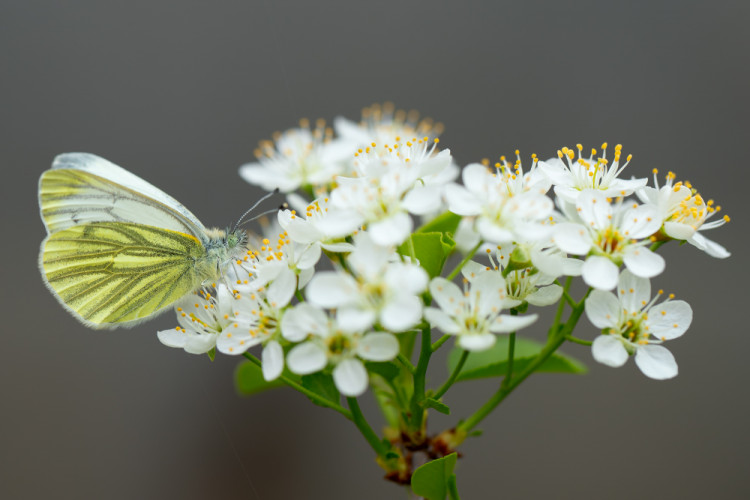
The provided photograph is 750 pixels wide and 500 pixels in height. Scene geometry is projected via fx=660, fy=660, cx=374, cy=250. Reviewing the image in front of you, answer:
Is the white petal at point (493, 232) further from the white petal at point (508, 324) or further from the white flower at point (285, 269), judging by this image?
the white flower at point (285, 269)

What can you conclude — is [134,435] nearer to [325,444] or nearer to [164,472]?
[164,472]

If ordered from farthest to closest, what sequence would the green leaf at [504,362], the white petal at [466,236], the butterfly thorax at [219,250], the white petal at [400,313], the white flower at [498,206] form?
the butterfly thorax at [219,250] → the white petal at [466,236] → the green leaf at [504,362] → the white flower at [498,206] → the white petal at [400,313]

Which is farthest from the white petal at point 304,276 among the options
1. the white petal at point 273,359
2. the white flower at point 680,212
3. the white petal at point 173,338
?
the white flower at point 680,212

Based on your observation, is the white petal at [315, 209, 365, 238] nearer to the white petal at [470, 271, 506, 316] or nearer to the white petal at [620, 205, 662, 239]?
the white petal at [470, 271, 506, 316]

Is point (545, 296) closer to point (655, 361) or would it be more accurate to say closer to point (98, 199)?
point (655, 361)

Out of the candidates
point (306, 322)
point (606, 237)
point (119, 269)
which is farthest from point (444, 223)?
point (119, 269)
